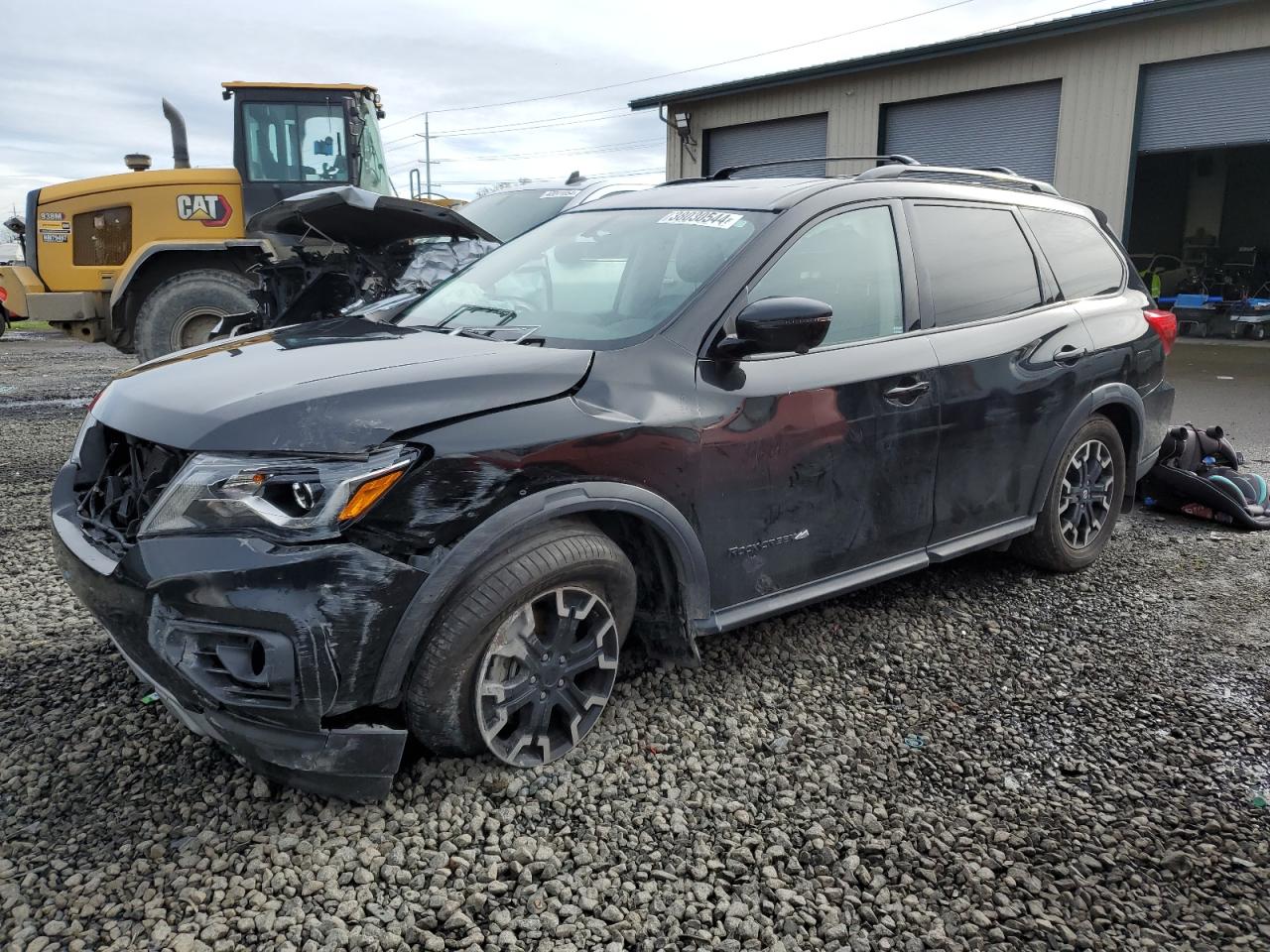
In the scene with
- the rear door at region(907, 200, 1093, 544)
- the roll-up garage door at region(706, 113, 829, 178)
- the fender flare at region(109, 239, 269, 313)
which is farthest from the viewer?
the roll-up garage door at region(706, 113, 829, 178)

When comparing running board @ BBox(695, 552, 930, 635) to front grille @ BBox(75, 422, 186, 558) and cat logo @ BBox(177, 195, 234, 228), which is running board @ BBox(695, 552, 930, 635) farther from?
cat logo @ BBox(177, 195, 234, 228)

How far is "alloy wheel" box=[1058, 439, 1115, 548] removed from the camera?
4.45 m

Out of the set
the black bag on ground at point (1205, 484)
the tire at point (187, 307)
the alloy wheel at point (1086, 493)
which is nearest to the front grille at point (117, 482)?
the alloy wheel at point (1086, 493)

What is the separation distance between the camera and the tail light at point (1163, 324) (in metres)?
4.75

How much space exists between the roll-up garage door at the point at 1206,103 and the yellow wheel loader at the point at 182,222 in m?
10.6

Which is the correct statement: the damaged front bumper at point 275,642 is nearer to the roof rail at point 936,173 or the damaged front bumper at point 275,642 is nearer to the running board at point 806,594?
the running board at point 806,594

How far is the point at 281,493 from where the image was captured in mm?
2402

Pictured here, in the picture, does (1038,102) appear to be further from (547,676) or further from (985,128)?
(547,676)

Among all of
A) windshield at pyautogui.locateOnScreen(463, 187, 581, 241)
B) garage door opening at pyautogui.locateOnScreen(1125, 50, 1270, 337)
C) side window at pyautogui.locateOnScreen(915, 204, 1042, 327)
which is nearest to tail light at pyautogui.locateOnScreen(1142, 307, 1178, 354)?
side window at pyautogui.locateOnScreen(915, 204, 1042, 327)

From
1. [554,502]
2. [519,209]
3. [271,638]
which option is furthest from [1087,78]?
[271,638]

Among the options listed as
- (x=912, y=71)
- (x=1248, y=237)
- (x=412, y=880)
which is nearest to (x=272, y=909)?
(x=412, y=880)

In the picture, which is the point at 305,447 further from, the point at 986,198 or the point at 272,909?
the point at 986,198

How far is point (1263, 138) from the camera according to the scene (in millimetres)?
12844

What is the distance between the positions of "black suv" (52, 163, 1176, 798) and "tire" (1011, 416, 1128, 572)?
34mm
